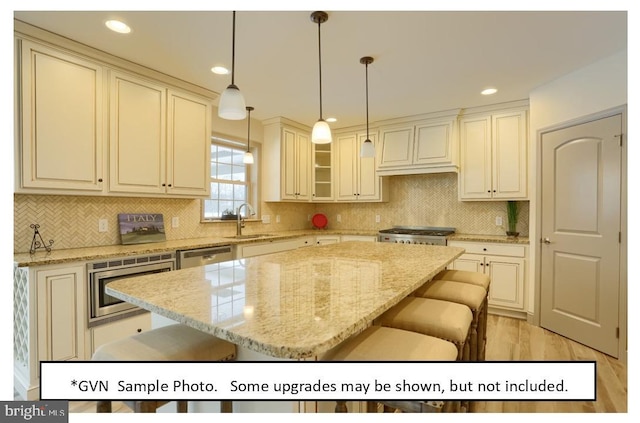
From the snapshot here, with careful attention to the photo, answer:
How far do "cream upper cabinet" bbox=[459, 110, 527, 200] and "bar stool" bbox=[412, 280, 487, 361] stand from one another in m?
2.03

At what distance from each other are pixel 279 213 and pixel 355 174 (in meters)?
1.26

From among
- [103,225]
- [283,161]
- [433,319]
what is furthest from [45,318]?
[283,161]

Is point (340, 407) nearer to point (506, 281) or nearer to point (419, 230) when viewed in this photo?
point (506, 281)

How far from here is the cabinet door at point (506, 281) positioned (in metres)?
3.21

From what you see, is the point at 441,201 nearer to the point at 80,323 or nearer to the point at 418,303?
the point at 418,303

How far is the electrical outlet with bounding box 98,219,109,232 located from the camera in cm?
259

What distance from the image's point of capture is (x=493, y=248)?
334 cm

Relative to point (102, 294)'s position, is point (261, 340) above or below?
above

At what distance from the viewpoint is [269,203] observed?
14.3 ft

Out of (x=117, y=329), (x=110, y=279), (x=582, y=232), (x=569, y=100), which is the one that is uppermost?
(x=569, y=100)

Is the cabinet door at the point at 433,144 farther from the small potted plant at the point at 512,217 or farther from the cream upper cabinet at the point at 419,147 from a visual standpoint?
the small potted plant at the point at 512,217

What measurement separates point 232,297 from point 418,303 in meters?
0.96

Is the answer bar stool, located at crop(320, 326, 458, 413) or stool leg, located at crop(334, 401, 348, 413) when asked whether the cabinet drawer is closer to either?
bar stool, located at crop(320, 326, 458, 413)
